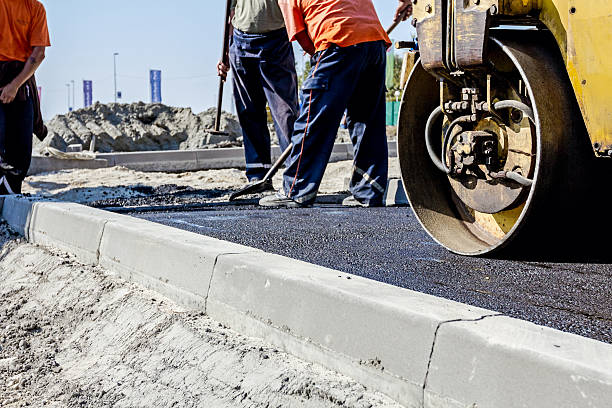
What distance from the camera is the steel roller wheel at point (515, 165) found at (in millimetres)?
3074

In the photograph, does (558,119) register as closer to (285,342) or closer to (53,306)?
(285,342)

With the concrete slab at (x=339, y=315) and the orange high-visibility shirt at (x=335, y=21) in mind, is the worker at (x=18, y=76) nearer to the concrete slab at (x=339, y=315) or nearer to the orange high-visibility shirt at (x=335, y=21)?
the orange high-visibility shirt at (x=335, y=21)

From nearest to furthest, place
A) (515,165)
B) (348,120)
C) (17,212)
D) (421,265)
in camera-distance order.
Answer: (515,165) < (421,265) < (17,212) < (348,120)

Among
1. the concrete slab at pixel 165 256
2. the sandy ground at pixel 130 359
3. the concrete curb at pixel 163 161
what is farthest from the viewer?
the concrete curb at pixel 163 161

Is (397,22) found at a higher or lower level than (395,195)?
higher

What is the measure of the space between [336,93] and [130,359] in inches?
119

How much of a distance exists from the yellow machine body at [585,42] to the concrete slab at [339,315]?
94 cm

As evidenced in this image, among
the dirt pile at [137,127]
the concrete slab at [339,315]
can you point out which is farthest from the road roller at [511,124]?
the dirt pile at [137,127]

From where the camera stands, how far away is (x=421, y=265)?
11.4ft

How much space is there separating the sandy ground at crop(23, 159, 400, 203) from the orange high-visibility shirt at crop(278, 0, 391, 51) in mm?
2884

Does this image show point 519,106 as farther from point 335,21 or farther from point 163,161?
point 163,161

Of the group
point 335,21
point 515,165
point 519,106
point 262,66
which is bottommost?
point 515,165

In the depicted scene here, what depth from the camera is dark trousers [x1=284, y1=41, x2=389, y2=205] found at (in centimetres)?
562

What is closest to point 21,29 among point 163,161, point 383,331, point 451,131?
point 451,131
